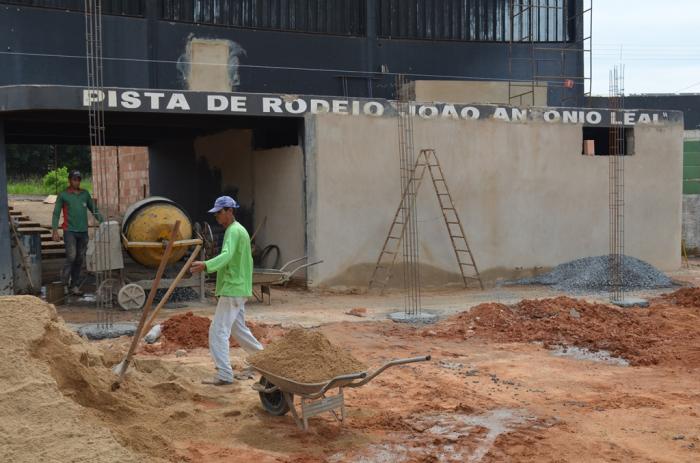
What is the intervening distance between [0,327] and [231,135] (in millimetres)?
13669

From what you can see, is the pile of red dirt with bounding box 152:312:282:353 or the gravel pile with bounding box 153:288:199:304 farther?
the gravel pile with bounding box 153:288:199:304

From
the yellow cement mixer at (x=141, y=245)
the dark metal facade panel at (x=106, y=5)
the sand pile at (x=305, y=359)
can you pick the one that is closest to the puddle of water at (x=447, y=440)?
the sand pile at (x=305, y=359)

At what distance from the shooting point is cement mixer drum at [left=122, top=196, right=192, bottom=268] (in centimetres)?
1406

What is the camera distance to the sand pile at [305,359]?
272 inches

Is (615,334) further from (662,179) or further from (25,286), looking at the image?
(25,286)

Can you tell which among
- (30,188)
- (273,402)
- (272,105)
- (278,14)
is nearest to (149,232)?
(272,105)

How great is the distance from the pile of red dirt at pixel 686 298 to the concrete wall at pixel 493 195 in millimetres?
3827

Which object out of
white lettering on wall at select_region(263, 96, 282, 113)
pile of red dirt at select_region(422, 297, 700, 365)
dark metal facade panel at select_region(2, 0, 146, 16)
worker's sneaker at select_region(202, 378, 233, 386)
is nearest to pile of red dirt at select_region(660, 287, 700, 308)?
pile of red dirt at select_region(422, 297, 700, 365)

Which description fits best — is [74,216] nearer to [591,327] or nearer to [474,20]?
[591,327]

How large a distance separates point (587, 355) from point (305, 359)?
5.03 meters

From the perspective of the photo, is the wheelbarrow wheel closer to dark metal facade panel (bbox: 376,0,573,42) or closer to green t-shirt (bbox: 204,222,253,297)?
green t-shirt (bbox: 204,222,253,297)

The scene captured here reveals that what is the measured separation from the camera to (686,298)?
48.2ft

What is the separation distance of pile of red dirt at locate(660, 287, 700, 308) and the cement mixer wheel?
9.49 metres

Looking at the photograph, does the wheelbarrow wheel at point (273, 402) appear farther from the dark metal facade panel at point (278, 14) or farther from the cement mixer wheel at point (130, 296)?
the dark metal facade panel at point (278, 14)
